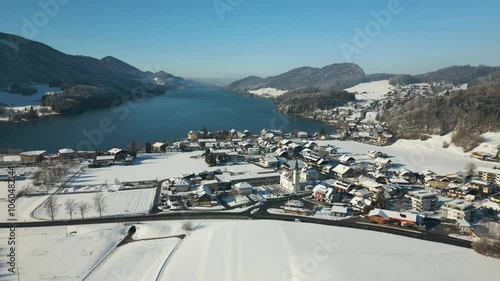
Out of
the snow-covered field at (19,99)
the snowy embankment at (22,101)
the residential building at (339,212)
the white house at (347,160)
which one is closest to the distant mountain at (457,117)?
the white house at (347,160)

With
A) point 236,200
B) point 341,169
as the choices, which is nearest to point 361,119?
point 341,169

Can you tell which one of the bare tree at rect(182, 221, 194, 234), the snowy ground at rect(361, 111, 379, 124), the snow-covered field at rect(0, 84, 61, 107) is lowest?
the bare tree at rect(182, 221, 194, 234)

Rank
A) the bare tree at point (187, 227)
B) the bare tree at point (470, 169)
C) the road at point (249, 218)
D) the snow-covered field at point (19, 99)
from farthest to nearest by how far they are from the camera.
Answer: the snow-covered field at point (19, 99)
the bare tree at point (470, 169)
the bare tree at point (187, 227)
the road at point (249, 218)

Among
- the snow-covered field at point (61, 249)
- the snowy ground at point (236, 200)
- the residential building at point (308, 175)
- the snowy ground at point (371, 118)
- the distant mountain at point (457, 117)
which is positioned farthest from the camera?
the snowy ground at point (371, 118)

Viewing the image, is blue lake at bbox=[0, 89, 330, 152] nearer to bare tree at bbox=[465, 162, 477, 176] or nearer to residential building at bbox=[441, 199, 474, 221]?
bare tree at bbox=[465, 162, 477, 176]

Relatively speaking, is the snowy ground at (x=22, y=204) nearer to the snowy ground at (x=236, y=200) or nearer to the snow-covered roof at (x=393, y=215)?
the snowy ground at (x=236, y=200)

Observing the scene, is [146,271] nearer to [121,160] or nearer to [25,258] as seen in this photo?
[25,258]

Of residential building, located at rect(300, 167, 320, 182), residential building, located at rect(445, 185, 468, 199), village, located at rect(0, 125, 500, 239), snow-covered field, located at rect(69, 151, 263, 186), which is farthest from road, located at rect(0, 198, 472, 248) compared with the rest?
residential building, located at rect(445, 185, 468, 199)
